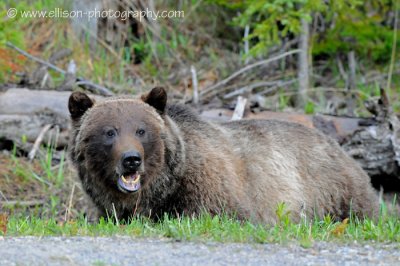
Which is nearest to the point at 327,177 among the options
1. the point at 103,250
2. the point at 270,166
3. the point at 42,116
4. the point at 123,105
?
the point at 270,166

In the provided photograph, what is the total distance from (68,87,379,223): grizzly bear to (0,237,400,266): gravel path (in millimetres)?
1367

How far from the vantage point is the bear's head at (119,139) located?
6523 mm

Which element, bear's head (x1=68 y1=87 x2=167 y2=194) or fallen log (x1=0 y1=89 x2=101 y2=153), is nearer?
bear's head (x1=68 y1=87 x2=167 y2=194)

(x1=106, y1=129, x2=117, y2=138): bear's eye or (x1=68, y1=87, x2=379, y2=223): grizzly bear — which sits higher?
(x1=106, y1=129, x2=117, y2=138): bear's eye

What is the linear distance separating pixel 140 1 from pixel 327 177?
717cm

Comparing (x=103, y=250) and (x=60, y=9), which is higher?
(x=60, y=9)

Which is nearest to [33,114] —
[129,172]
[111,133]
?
[111,133]

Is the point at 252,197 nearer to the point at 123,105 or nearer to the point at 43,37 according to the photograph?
the point at 123,105

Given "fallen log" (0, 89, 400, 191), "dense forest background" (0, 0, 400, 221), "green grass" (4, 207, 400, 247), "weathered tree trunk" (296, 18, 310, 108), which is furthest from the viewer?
"weathered tree trunk" (296, 18, 310, 108)

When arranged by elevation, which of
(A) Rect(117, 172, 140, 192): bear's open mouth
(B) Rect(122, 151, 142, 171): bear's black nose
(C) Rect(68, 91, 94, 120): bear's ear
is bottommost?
(A) Rect(117, 172, 140, 192): bear's open mouth

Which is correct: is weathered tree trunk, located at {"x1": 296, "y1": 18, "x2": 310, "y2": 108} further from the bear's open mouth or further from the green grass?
the green grass

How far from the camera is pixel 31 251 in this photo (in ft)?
15.4

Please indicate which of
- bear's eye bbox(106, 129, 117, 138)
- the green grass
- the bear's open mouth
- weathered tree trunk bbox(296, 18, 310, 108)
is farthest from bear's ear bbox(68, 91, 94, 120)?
weathered tree trunk bbox(296, 18, 310, 108)

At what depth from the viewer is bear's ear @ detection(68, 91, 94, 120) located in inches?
275
